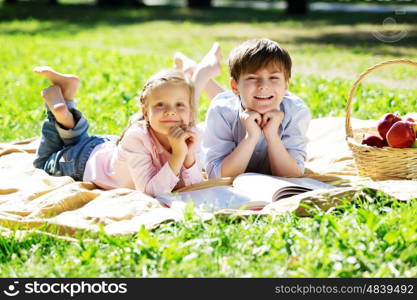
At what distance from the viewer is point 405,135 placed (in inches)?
171

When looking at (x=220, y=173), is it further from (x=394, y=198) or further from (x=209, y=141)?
(x=394, y=198)

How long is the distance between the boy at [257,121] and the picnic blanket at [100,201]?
213 mm

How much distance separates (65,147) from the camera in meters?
4.96

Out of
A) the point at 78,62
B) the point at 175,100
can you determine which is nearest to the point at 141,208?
the point at 175,100

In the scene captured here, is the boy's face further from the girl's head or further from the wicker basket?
the wicker basket

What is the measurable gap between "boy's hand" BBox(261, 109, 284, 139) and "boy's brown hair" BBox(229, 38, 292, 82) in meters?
0.25

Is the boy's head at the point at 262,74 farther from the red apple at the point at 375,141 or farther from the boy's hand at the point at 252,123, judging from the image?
the red apple at the point at 375,141

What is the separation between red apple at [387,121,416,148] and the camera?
435cm

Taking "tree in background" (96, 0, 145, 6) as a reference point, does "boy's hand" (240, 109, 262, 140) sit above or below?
below

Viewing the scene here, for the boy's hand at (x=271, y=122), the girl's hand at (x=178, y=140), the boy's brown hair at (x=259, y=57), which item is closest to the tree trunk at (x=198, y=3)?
the boy's brown hair at (x=259, y=57)

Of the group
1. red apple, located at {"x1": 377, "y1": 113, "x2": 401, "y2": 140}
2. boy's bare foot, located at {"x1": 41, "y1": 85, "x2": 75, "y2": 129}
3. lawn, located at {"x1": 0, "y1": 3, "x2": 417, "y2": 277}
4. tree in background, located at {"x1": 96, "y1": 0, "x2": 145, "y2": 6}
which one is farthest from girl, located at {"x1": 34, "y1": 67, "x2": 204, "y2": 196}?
tree in background, located at {"x1": 96, "y1": 0, "x2": 145, "y2": 6}

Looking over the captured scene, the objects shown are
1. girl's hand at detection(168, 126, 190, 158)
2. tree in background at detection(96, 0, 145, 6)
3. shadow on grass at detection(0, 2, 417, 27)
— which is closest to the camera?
girl's hand at detection(168, 126, 190, 158)

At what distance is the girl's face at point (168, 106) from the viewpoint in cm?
422

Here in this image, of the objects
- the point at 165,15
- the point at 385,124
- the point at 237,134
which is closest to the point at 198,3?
the point at 165,15
